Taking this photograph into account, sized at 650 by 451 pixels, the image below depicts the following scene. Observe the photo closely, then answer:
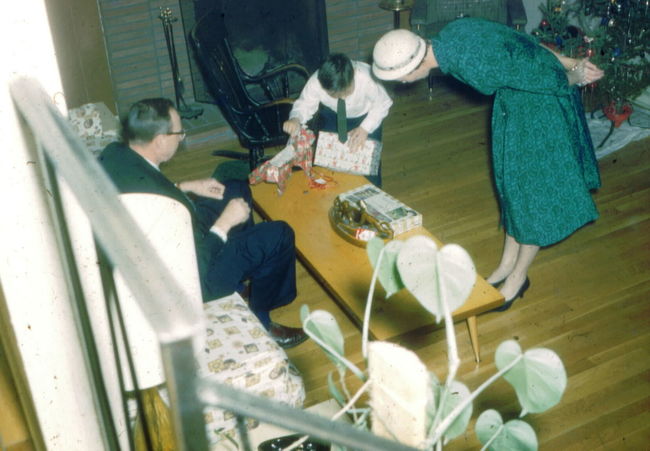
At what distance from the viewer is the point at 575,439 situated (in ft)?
8.66

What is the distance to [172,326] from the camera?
432mm

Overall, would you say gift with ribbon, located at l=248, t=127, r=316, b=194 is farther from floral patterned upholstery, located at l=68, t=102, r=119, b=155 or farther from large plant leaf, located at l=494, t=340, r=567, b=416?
large plant leaf, located at l=494, t=340, r=567, b=416

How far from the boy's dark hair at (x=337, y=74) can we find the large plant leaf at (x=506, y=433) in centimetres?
273

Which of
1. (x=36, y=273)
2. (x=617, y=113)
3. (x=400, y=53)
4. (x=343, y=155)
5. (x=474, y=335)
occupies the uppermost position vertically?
(x=36, y=273)

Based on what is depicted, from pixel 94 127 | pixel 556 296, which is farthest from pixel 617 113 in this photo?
pixel 94 127

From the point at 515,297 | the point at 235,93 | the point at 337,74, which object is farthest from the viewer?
the point at 235,93

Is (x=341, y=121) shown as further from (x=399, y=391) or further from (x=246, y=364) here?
(x=399, y=391)

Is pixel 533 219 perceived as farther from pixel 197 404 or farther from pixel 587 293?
pixel 197 404

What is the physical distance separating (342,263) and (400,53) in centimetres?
89

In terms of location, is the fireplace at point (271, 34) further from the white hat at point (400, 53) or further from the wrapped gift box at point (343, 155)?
the white hat at point (400, 53)

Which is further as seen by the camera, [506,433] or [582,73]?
[582,73]

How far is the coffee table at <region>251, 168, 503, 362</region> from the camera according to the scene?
8.71 ft

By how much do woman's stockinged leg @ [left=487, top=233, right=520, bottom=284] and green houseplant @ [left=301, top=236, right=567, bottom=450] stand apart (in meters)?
2.52

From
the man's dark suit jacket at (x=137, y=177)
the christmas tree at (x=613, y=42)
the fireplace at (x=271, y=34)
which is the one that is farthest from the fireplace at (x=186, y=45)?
the man's dark suit jacket at (x=137, y=177)
